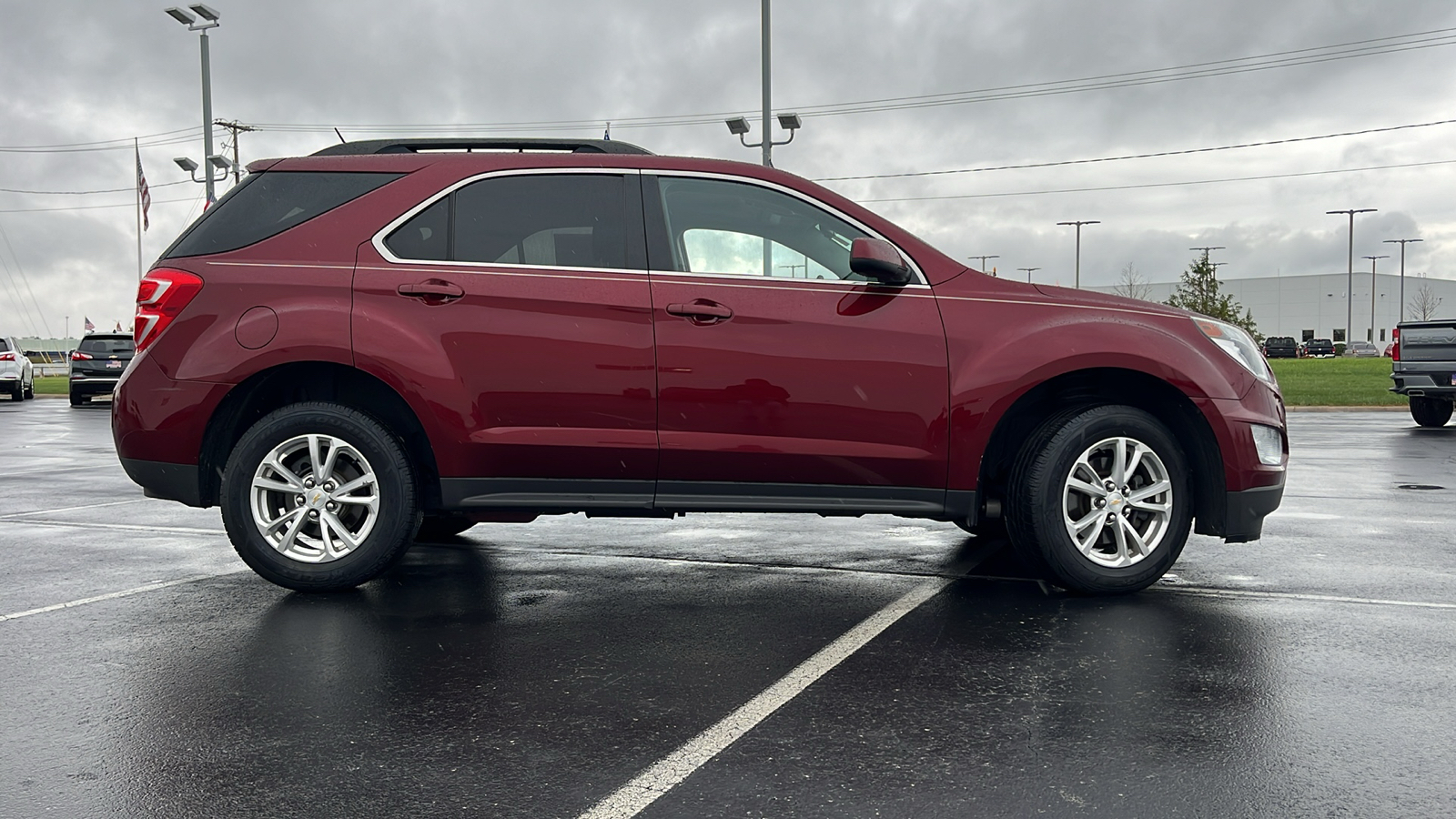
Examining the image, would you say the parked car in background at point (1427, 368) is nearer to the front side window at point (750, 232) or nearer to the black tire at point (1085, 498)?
the black tire at point (1085, 498)

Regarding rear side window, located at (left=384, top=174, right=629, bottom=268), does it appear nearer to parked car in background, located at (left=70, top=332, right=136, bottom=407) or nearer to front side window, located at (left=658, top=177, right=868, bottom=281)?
front side window, located at (left=658, top=177, right=868, bottom=281)

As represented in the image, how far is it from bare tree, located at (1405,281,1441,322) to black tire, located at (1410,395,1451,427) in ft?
350

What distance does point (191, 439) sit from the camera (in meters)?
5.37

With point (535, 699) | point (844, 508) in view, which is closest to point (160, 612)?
point (535, 699)

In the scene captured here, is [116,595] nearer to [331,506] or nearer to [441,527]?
[331,506]

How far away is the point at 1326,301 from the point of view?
131625mm

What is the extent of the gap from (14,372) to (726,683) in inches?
1304

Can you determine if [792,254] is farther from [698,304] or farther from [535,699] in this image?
[535,699]

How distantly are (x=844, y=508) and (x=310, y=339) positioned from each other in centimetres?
246

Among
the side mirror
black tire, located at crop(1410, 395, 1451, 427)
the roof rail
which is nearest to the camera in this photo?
the side mirror

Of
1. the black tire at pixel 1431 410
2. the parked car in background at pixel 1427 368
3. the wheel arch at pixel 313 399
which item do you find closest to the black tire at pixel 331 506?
the wheel arch at pixel 313 399

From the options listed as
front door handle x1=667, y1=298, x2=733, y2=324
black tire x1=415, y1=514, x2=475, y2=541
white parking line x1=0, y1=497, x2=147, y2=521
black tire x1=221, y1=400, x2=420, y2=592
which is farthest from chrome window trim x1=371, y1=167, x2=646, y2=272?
white parking line x1=0, y1=497, x2=147, y2=521

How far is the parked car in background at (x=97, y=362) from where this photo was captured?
1086 inches

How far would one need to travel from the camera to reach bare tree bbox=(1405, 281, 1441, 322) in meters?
115
